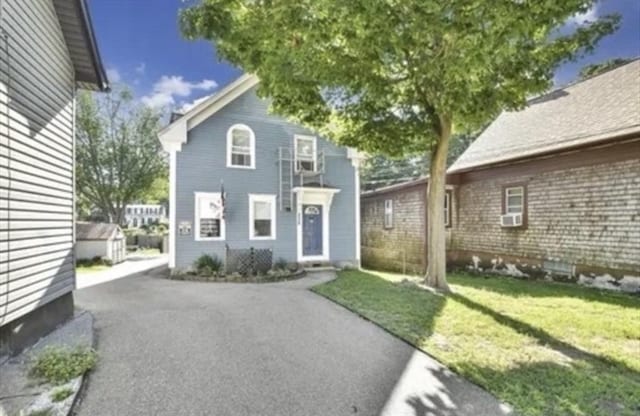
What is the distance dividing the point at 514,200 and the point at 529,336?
852 cm

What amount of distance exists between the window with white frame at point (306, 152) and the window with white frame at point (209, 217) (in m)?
3.22

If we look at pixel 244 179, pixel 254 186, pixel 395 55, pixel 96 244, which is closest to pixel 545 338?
pixel 395 55

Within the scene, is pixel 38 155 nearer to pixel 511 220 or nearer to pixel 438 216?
pixel 438 216

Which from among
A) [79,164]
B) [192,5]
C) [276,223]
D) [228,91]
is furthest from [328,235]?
[79,164]

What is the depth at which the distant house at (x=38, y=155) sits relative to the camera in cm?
490

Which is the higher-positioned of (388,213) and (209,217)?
(388,213)

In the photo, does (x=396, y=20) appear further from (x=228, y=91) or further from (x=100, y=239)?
(x=100, y=239)

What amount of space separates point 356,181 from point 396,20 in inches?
369

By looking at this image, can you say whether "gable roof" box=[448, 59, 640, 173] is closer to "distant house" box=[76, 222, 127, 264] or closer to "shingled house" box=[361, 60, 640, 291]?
"shingled house" box=[361, 60, 640, 291]

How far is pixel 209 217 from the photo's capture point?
529 inches

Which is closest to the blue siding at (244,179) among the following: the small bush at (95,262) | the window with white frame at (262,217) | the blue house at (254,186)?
the blue house at (254,186)

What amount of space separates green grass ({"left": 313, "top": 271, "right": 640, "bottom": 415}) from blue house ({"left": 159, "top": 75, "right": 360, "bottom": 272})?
474cm

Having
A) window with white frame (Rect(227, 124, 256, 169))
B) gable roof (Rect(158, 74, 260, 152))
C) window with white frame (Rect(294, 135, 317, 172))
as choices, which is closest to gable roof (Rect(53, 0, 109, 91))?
gable roof (Rect(158, 74, 260, 152))

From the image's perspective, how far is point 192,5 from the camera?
26.0 feet
